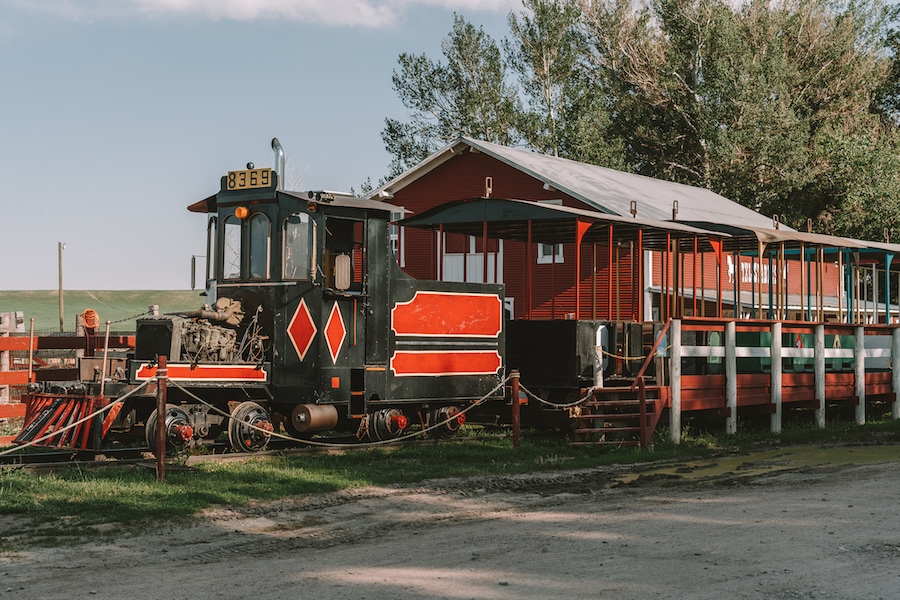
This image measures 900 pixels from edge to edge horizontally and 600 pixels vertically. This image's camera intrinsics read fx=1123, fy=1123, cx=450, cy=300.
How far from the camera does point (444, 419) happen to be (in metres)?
15.0

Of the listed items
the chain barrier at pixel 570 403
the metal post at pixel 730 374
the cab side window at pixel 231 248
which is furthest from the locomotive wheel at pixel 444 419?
the metal post at pixel 730 374

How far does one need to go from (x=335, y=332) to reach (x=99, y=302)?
69155 mm

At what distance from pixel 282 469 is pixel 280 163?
4.35 m

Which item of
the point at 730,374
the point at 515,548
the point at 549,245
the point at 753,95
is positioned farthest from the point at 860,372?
the point at 753,95

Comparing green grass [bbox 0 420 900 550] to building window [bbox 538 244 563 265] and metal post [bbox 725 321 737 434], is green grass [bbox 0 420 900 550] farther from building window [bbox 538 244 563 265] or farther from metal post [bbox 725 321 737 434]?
building window [bbox 538 244 563 265]

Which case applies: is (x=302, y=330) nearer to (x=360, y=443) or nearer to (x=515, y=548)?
(x=360, y=443)

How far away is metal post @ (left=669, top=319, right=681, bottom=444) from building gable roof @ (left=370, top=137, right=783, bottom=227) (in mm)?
11232

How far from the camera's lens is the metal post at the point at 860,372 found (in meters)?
20.1

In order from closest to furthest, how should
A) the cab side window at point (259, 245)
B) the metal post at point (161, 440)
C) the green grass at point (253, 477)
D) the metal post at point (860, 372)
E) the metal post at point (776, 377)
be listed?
the green grass at point (253, 477) → the metal post at point (161, 440) → the cab side window at point (259, 245) → the metal post at point (776, 377) → the metal post at point (860, 372)

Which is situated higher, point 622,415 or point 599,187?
point 599,187

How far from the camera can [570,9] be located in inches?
2121

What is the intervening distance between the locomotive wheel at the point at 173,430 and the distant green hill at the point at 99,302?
183ft

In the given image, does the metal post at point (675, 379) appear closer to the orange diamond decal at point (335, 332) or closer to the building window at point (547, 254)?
the orange diamond decal at point (335, 332)

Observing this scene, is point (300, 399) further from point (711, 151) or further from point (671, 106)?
point (671, 106)
